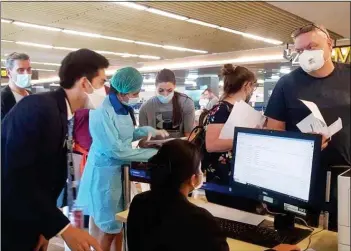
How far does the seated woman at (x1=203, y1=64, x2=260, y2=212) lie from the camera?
1.78m

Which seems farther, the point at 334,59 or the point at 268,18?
the point at 268,18

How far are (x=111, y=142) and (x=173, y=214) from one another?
937 millimetres

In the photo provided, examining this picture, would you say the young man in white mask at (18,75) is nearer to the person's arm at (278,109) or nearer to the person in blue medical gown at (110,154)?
the person in blue medical gown at (110,154)

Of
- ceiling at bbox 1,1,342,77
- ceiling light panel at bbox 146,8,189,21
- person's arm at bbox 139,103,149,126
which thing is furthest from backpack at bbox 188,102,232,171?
ceiling light panel at bbox 146,8,189,21

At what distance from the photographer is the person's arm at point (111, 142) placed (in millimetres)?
1990

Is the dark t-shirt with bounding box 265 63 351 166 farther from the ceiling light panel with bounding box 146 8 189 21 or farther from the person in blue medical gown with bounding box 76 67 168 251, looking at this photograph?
the ceiling light panel with bounding box 146 8 189 21

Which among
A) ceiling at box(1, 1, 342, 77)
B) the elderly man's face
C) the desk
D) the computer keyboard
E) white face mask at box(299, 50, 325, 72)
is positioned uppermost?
ceiling at box(1, 1, 342, 77)

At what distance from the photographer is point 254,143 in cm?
150

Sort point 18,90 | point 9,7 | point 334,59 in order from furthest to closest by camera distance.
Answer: point 9,7, point 18,90, point 334,59

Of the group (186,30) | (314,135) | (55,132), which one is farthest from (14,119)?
(186,30)

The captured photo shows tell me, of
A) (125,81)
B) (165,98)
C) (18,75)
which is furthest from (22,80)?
(165,98)

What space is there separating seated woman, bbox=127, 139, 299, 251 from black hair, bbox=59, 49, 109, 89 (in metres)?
0.46

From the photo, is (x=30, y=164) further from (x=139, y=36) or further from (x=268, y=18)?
(x=139, y=36)

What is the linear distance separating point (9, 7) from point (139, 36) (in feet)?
9.96
